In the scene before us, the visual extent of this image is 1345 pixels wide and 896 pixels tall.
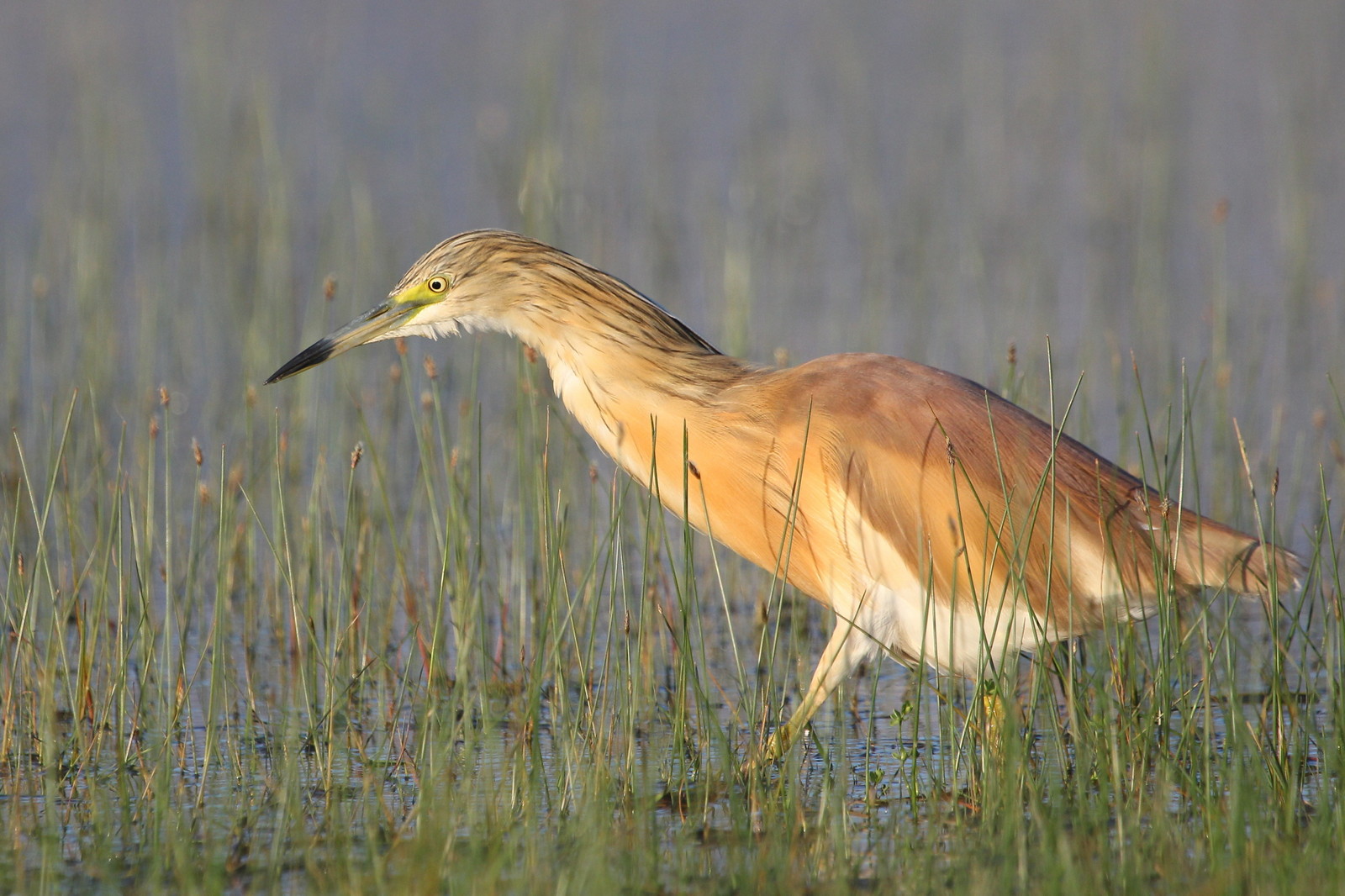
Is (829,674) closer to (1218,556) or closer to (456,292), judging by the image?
(1218,556)

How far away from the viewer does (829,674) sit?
4371mm

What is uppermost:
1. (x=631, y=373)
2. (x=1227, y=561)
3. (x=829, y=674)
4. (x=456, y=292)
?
(x=456, y=292)

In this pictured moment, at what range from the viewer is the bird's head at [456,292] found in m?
4.65

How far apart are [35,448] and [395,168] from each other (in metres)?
5.02

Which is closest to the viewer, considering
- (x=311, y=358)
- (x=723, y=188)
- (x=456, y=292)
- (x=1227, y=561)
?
(x=1227, y=561)

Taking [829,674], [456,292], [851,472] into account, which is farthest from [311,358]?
[829,674]

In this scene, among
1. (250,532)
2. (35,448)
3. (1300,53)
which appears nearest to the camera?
(250,532)

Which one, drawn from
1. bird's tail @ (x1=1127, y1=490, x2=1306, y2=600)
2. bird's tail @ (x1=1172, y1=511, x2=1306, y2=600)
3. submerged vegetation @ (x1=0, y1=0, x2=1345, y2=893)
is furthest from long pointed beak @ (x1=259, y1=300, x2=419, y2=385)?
bird's tail @ (x1=1172, y1=511, x2=1306, y2=600)

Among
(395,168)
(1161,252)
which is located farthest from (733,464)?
(395,168)

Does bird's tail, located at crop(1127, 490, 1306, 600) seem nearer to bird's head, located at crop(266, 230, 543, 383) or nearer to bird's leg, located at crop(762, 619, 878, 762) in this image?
bird's leg, located at crop(762, 619, 878, 762)

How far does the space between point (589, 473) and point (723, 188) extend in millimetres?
5564

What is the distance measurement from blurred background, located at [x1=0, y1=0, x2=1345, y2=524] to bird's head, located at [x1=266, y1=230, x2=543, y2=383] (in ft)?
1.78

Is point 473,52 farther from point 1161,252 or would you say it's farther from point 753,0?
point 1161,252

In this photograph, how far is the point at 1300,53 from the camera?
44.5 ft
